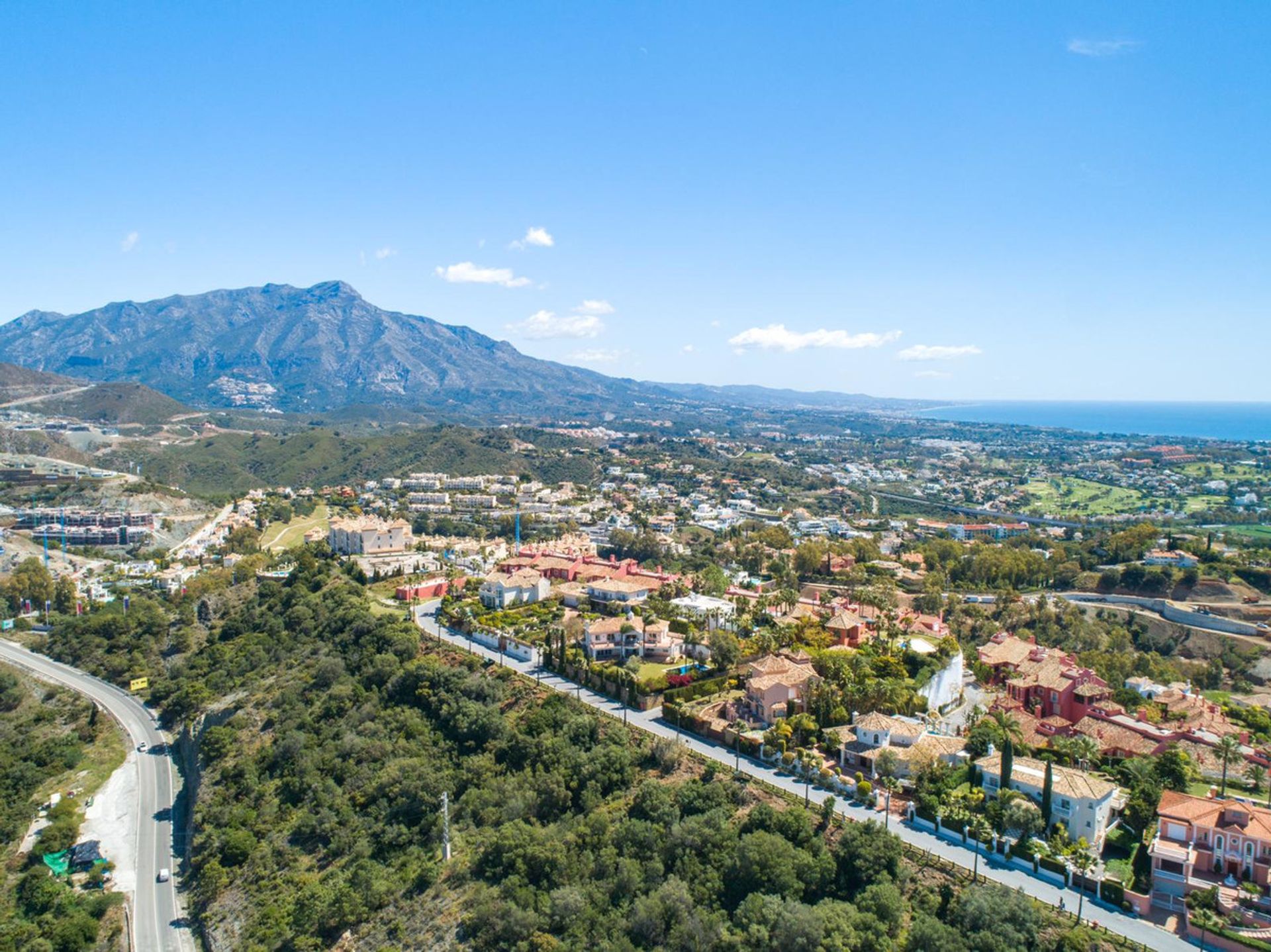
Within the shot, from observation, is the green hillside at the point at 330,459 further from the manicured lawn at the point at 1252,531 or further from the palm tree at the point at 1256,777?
the palm tree at the point at 1256,777

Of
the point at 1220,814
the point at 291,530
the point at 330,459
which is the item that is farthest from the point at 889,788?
the point at 330,459

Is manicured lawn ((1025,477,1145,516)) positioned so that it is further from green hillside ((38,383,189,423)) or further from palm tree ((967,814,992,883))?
green hillside ((38,383,189,423))

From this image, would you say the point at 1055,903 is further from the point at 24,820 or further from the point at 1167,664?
the point at 24,820

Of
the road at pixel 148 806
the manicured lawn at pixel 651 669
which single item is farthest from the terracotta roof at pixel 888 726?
the road at pixel 148 806

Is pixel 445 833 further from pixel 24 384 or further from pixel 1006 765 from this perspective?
pixel 24 384

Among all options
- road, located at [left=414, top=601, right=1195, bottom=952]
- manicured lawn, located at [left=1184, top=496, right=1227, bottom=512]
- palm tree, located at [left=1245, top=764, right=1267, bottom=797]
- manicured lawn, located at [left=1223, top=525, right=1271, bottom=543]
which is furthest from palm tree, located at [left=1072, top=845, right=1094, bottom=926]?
manicured lawn, located at [left=1184, top=496, right=1227, bottom=512]
